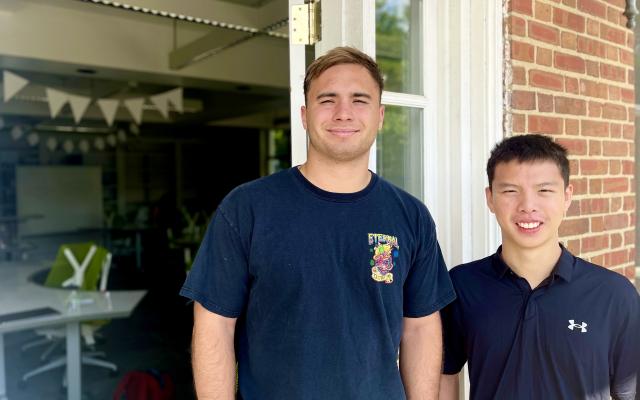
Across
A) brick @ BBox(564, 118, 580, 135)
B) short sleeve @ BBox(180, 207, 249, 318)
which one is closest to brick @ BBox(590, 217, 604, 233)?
brick @ BBox(564, 118, 580, 135)

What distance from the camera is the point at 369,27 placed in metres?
1.89

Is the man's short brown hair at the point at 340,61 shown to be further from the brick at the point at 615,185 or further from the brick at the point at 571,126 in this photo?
the brick at the point at 615,185

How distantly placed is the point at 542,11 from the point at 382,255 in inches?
56.2

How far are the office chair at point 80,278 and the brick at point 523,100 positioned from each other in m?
3.64

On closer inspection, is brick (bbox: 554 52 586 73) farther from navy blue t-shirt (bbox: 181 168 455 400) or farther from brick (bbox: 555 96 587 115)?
navy blue t-shirt (bbox: 181 168 455 400)

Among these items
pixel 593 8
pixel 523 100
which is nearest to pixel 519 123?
pixel 523 100

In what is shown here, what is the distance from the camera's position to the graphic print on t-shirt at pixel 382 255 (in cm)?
142

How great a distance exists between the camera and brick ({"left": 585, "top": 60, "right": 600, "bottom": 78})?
8.13 ft

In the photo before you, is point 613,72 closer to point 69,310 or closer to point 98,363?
point 69,310

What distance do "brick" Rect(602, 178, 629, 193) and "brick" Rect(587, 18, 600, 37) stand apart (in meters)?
0.66

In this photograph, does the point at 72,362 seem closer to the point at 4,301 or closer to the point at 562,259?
the point at 4,301

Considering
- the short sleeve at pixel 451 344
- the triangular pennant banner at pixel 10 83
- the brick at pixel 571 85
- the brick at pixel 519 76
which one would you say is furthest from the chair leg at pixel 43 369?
the brick at pixel 571 85

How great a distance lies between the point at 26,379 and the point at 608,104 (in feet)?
14.3

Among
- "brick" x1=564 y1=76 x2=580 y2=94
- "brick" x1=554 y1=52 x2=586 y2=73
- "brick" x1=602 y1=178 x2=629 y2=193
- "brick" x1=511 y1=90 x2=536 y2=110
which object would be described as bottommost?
"brick" x1=602 y1=178 x2=629 y2=193
